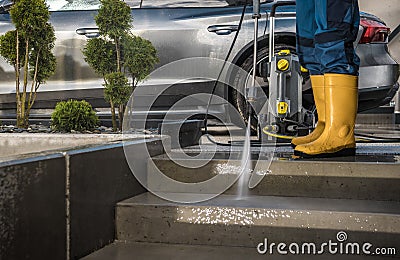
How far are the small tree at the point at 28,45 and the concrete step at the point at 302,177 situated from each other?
6.19 ft

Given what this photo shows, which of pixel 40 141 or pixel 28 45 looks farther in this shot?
pixel 28 45

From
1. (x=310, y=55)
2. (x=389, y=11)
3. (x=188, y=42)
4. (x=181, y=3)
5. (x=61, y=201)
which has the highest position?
(x=389, y=11)

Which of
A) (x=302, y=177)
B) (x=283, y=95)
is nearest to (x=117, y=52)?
(x=283, y=95)

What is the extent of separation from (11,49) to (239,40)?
5.39ft

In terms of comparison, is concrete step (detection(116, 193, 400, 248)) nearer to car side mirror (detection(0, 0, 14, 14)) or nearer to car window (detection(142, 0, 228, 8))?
car window (detection(142, 0, 228, 8))

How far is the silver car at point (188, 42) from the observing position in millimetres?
3809

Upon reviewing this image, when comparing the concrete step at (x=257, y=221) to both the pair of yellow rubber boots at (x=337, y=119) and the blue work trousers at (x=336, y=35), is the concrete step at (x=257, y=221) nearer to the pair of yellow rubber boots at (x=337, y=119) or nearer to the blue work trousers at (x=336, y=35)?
the pair of yellow rubber boots at (x=337, y=119)

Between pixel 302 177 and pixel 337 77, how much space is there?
43 centimetres

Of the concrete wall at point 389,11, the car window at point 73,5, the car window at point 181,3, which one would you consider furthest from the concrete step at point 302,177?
the concrete wall at point 389,11

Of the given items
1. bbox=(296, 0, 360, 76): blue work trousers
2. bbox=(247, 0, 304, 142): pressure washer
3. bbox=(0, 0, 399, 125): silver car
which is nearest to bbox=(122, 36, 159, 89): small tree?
bbox=(0, 0, 399, 125): silver car

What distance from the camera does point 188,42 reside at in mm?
4047

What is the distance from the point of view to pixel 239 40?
4.00m

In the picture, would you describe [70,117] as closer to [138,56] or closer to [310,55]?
[138,56]

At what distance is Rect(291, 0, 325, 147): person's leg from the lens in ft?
7.29
